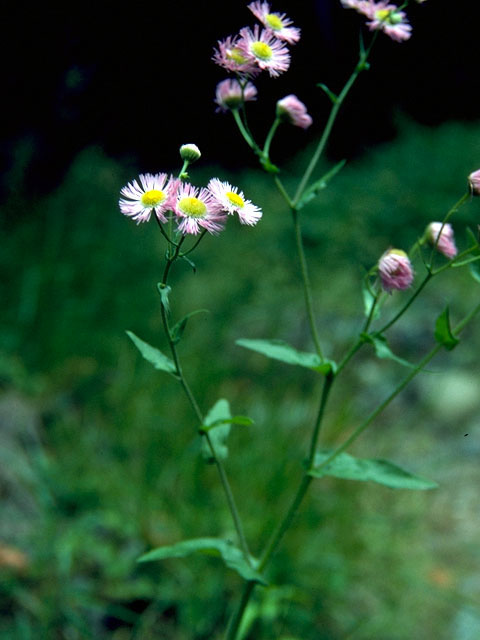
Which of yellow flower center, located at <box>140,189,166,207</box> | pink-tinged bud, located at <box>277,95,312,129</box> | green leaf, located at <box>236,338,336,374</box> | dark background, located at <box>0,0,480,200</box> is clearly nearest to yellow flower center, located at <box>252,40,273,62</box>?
pink-tinged bud, located at <box>277,95,312,129</box>

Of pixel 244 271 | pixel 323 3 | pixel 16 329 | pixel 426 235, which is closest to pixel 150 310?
pixel 16 329

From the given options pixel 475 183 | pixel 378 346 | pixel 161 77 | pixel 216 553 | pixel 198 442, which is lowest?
pixel 161 77

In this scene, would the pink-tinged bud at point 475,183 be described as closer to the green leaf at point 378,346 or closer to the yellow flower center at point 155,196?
the green leaf at point 378,346

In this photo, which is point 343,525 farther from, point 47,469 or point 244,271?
point 244,271

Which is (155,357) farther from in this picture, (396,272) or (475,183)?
(475,183)

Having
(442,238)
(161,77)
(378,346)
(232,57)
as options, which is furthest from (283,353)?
(161,77)

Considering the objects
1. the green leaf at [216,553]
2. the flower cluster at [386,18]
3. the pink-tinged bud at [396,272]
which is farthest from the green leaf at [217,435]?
the flower cluster at [386,18]
